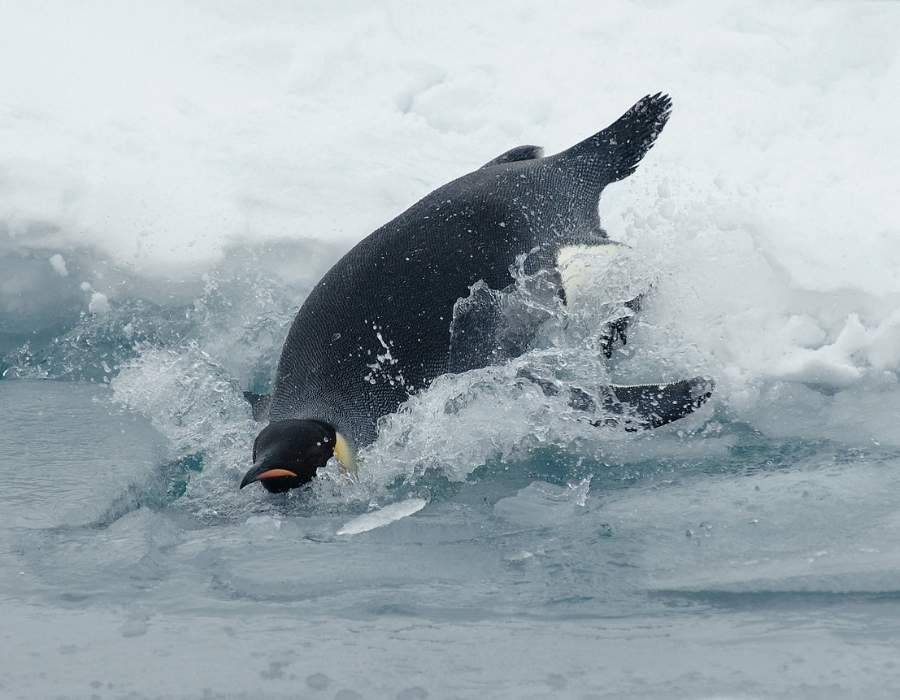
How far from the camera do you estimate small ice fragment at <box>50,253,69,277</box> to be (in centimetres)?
373

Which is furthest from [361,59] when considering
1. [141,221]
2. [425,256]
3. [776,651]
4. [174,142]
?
[776,651]

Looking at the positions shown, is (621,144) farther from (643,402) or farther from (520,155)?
(643,402)

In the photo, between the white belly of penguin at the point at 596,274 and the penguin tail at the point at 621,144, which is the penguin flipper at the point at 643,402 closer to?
the white belly of penguin at the point at 596,274

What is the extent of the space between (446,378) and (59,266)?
5.47ft

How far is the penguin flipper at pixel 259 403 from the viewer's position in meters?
2.96

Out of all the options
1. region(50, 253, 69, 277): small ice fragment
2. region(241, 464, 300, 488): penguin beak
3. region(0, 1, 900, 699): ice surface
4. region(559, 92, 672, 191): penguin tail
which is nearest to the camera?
region(0, 1, 900, 699): ice surface

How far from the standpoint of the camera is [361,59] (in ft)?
17.6

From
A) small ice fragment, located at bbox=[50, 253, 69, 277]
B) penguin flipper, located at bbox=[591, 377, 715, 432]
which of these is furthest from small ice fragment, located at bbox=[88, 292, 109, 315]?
penguin flipper, located at bbox=[591, 377, 715, 432]

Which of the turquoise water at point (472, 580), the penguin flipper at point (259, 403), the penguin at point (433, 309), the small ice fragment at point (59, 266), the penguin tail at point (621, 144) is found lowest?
the turquoise water at point (472, 580)

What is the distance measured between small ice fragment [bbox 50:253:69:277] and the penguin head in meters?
1.61

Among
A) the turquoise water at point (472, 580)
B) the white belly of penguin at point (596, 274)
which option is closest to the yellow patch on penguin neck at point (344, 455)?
the turquoise water at point (472, 580)

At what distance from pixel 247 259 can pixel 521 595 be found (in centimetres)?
225

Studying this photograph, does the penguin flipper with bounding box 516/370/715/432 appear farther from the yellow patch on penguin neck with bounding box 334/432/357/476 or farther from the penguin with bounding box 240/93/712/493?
the yellow patch on penguin neck with bounding box 334/432/357/476

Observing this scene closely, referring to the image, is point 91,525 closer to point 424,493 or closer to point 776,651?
point 424,493
